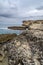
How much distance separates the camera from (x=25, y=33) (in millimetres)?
5988

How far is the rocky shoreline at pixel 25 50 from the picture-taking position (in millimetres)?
4961

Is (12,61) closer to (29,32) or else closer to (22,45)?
(22,45)

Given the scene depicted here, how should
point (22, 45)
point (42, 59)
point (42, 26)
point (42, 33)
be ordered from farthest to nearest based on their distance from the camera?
point (42, 26) → point (42, 33) → point (22, 45) → point (42, 59)

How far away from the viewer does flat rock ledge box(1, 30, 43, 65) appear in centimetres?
496

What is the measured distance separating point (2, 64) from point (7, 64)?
7.5 inches

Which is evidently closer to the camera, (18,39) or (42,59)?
(42,59)

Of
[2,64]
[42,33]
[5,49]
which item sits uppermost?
[42,33]

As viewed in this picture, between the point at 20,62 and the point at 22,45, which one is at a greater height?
the point at 22,45

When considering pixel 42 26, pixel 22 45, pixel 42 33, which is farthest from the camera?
pixel 42 26

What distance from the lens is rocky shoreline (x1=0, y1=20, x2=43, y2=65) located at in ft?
16.3

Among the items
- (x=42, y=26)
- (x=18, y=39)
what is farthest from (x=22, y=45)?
(x=42, y=26)

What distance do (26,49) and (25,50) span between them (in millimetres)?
51

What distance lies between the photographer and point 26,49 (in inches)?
205

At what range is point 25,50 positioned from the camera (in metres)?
5.18
